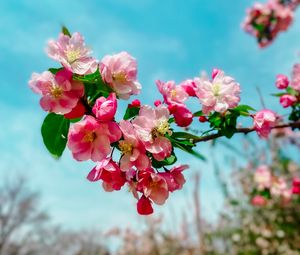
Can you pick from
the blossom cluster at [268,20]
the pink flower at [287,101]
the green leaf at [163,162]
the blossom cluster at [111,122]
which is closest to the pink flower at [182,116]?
the blossom cluster at [111,122]

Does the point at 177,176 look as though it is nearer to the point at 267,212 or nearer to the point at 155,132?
the point at 155,132

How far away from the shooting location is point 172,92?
97 centimetres

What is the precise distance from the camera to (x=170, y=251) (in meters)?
5.96

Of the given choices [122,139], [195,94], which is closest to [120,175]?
[122,139]

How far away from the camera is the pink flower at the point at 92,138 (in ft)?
2.62

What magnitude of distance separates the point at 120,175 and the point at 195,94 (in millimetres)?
321

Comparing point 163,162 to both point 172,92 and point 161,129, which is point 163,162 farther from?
point 172,92

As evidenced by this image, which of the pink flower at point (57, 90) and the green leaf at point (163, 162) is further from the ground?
the pink flower at point (57, 90)

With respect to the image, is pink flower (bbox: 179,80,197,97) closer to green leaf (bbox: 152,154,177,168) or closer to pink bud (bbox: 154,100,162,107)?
pink bud (bbox: 154,100,162,107)

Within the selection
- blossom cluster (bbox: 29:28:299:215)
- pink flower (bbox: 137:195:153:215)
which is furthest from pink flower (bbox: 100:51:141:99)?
pink flower (bbox: 137:195:153:215)

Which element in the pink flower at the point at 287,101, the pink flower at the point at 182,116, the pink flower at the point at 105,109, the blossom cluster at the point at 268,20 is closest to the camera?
the pink flower at the point at 105,109

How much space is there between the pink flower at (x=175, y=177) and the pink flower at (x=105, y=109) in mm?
175

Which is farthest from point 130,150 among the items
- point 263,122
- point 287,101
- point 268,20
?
point 268,20

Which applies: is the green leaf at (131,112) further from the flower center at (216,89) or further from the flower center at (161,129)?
the flower center at (216,89)
